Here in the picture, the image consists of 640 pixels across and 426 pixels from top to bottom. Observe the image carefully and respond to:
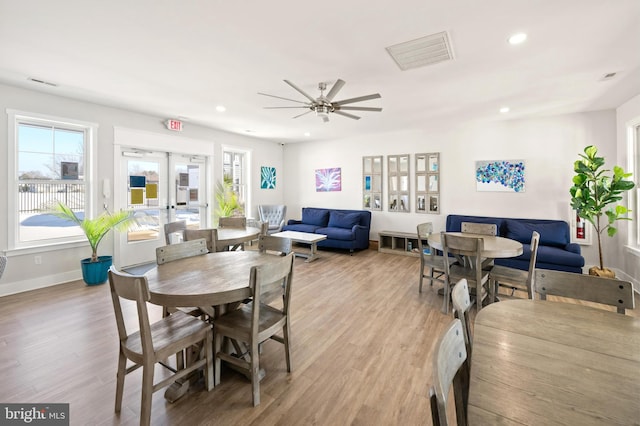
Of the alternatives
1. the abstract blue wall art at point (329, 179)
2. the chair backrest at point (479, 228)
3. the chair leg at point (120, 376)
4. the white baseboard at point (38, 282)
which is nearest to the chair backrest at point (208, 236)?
the chair leg at point (120, 376)

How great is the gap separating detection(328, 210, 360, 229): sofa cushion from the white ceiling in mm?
2640

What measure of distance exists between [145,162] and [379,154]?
469 cm

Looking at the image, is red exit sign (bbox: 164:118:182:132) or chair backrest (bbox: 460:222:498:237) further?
red exit sign (bbox: 164:118:182:132)

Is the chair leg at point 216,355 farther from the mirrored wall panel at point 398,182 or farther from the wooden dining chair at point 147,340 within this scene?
the mirrored wall panel at point 398,182

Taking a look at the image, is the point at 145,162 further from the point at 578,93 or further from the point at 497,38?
the point at 578,93

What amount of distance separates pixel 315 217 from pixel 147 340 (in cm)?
553

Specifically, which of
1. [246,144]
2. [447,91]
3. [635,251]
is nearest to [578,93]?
[447,91]

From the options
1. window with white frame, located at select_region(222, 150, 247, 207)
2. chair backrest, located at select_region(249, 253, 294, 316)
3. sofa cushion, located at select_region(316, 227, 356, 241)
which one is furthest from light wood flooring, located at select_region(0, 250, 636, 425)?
window with white frame, located at select_region(222, 150, 247, 207)

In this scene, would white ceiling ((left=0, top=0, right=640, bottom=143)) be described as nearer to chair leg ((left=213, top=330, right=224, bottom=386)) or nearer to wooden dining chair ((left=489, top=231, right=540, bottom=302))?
wooden dining chair ((left=489, top=231, right=540, bottom=302))

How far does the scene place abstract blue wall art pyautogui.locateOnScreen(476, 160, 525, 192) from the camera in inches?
201

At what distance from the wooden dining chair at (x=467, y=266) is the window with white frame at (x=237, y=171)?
16.2 feet

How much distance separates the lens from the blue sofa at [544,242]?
156 inches

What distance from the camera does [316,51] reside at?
107 inches

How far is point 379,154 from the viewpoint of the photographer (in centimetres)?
656
